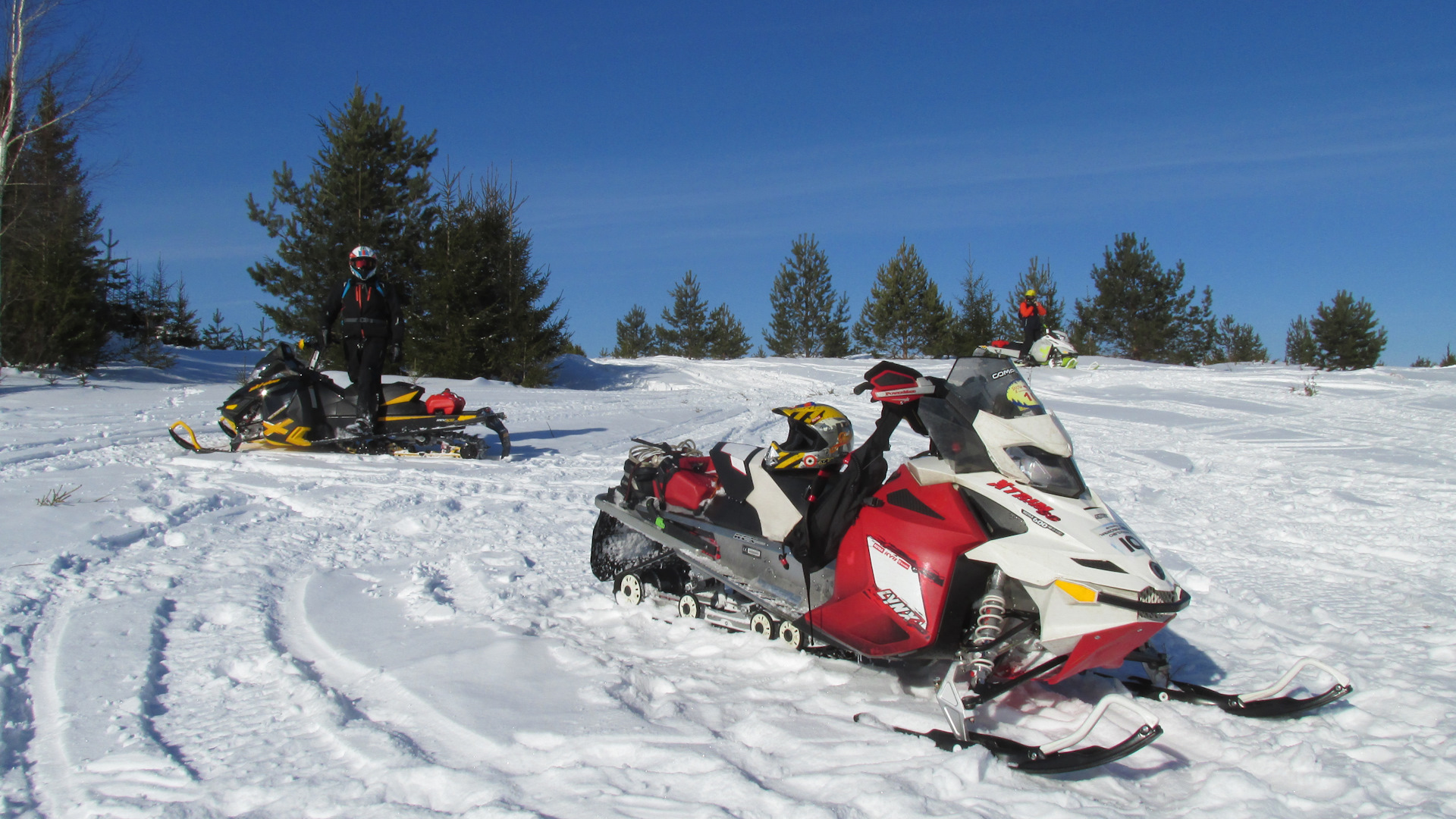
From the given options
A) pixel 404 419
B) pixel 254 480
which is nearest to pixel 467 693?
pixel 254 480

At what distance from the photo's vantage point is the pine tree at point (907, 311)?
33.5 m

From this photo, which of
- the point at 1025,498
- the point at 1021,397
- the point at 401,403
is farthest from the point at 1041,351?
the point at 401,403

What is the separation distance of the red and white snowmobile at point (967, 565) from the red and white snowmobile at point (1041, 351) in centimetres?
14

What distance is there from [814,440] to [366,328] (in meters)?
5.53

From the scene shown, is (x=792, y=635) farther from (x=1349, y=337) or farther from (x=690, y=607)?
(x=1349, y=337)

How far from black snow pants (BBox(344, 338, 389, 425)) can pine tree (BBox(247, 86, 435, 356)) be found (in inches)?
553

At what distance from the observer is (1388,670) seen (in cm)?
303

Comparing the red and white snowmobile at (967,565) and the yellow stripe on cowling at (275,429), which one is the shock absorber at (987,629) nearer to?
the red and white snowmobile at (967,565)

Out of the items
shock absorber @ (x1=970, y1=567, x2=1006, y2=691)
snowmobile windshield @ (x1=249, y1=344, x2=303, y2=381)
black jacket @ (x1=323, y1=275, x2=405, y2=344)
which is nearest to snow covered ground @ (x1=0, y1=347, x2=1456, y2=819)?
shock absorber @ (x1=970, y1=567, x2=1006, y2=691)

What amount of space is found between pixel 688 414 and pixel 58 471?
285 inches

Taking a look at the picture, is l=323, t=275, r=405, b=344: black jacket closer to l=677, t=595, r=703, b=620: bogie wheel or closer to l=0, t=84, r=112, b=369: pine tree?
l=677, t=595, r=703, b=620: bogie wheel

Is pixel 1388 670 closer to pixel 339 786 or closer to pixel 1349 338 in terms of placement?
pixel 339 786

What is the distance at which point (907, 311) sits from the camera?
1336 inches

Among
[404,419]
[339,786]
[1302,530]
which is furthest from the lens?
[404,419]
